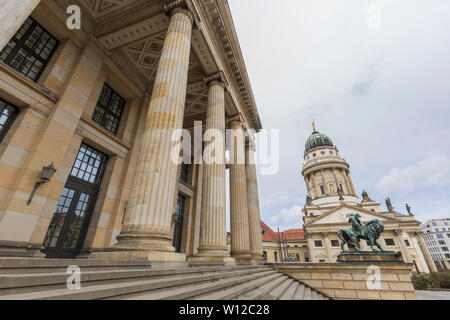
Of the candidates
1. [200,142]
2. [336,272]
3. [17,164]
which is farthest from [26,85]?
[336,272]

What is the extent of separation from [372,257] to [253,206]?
7224 millimetres

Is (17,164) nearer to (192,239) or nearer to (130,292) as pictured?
(130,292)

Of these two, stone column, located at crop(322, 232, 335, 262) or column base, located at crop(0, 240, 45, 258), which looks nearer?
column base, located at crop(0, 240, 45, 258)

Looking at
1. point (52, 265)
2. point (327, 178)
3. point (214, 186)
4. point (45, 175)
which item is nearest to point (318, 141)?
point (327, 178)

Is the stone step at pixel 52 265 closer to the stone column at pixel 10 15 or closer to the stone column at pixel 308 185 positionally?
the stone column at pixel 10 15

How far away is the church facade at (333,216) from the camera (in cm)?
4078

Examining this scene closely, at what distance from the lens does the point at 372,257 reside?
1119 centimetres

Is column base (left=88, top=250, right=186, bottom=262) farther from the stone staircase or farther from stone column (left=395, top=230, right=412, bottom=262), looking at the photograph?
stone column (left=395, top=230, right=412, bottom=262)

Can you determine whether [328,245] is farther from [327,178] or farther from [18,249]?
[18,249]

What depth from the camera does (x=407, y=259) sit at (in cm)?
3916

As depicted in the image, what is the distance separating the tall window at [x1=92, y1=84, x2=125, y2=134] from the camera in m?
10.1

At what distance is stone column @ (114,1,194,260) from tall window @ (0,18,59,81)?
520 centimetres

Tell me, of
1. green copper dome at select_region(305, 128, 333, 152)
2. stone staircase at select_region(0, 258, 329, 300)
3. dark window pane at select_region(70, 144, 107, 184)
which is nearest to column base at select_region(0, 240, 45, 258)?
dark window pane at select_region(70, 144, 107, 184)
